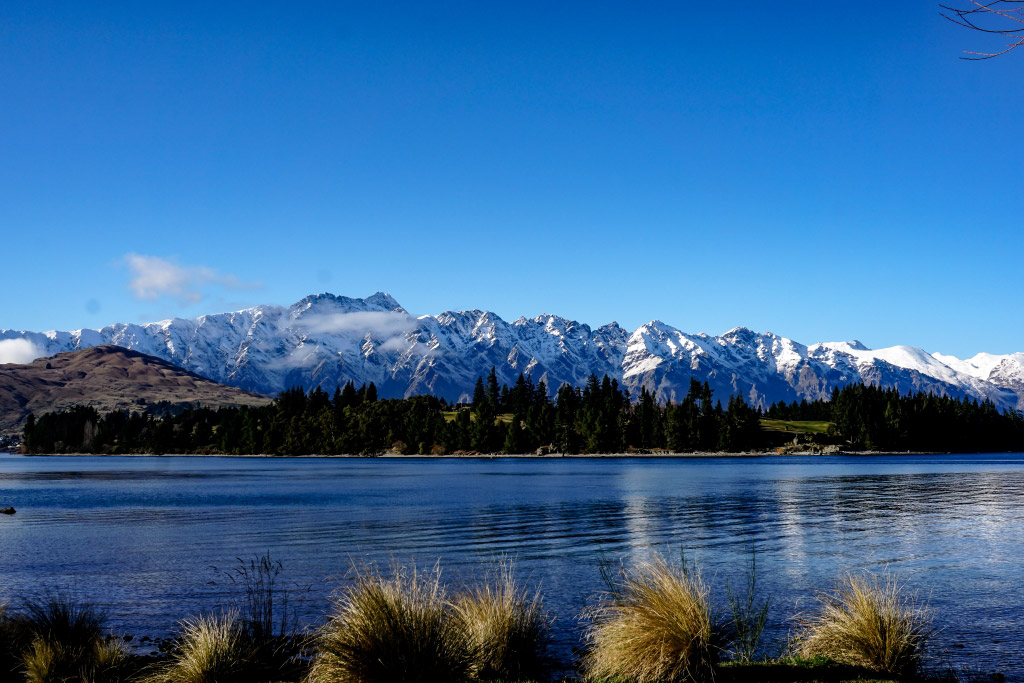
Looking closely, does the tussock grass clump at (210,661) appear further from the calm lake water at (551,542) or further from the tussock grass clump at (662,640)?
the calm lake water at (551,542)

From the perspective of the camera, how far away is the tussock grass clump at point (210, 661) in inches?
617

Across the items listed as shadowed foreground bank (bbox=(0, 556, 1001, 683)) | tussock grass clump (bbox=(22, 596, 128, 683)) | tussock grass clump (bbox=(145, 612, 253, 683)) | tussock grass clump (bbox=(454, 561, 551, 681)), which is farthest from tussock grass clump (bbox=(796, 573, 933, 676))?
tussock grass clump (bbox=(22, 596, 128, 683))

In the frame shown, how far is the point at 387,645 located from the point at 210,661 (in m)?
4.08

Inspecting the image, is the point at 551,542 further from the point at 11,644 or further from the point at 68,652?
the point at 11,644

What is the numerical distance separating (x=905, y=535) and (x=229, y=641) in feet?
132

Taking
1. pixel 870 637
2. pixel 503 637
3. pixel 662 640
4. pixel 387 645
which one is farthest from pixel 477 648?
pixel 870 637

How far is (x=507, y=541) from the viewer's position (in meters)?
43.8

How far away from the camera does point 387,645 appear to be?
575 inches

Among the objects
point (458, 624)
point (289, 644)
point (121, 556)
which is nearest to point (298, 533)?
point (121, 556)

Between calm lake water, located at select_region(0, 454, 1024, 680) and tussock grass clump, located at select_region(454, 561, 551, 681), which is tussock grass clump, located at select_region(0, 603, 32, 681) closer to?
calm lake water, located at select_region(0, 454, 1024, 680)

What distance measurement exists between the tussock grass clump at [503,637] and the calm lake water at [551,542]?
3.30 m

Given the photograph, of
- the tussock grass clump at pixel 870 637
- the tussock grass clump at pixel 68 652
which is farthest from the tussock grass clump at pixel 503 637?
A: the tussock grass clump at pixel 68 652

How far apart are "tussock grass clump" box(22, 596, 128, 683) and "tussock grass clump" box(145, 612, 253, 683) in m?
1.19

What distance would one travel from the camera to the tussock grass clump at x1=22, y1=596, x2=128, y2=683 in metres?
16.1
